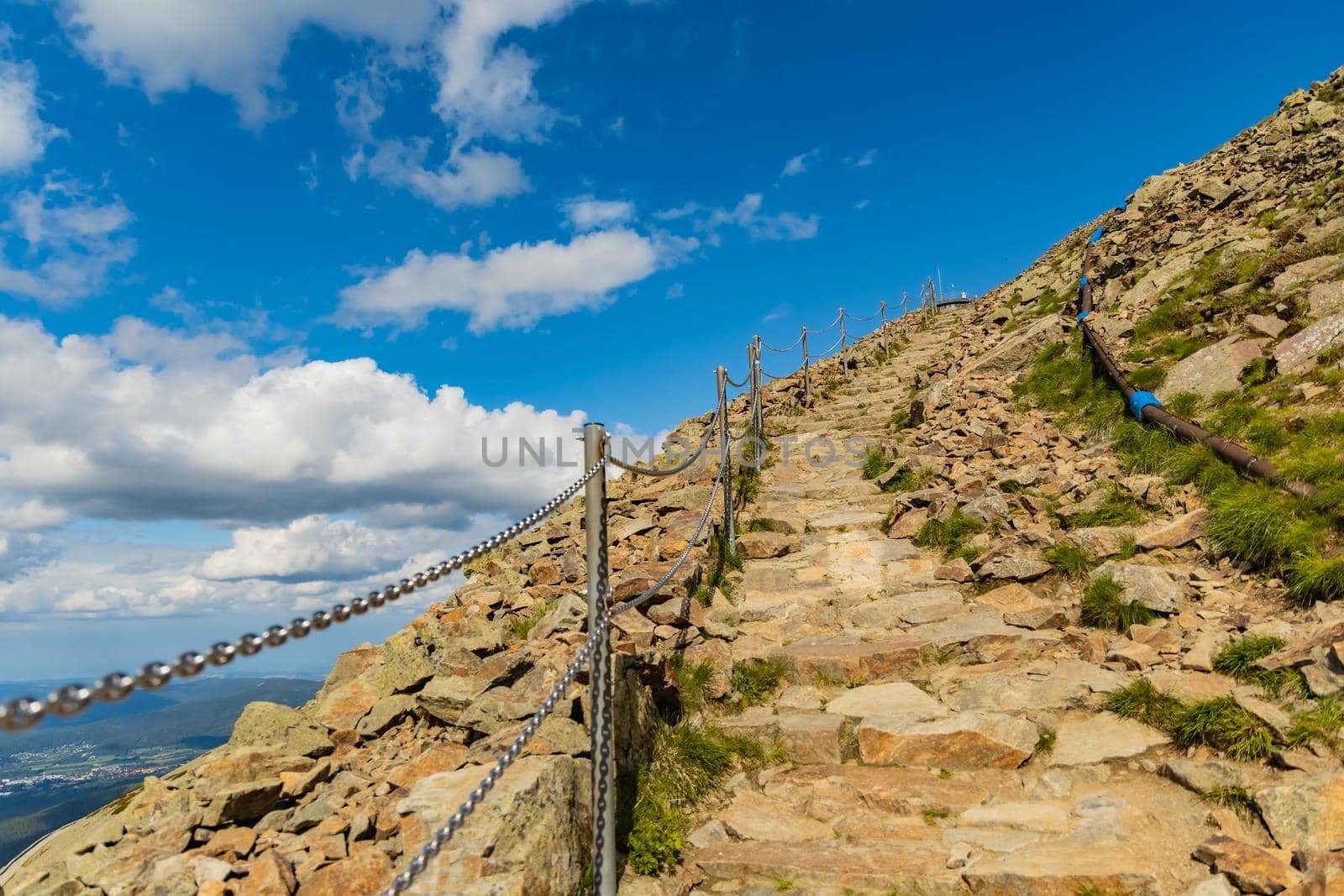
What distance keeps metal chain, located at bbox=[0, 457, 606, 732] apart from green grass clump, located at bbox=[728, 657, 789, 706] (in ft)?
12.4

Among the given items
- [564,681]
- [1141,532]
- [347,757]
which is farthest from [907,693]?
[347,757]

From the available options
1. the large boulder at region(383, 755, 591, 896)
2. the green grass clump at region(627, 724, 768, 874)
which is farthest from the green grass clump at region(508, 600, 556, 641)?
the large boulder at region(383, 755, 591, 896)

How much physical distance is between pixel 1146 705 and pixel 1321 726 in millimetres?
924

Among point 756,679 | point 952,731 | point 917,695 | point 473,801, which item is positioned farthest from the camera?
point 756,679

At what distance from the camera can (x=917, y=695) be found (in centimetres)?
557

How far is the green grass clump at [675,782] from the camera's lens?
155 inches

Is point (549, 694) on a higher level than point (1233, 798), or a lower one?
higher

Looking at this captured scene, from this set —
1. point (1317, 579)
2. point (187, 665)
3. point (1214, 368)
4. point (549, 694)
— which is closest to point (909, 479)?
point (1214, 368)

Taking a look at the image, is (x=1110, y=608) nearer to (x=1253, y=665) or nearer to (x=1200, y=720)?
(x=1253, y=665)

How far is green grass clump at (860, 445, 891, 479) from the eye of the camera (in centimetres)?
1098

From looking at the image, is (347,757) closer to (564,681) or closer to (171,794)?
(171,794)

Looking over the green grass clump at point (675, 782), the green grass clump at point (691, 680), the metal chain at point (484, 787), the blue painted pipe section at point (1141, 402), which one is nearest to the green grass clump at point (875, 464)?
the blue painted pipe section at point (1141, 402)

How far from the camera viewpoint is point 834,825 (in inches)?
169

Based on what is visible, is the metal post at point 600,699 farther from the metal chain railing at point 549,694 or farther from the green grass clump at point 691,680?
the green grass clump at point 691,680
